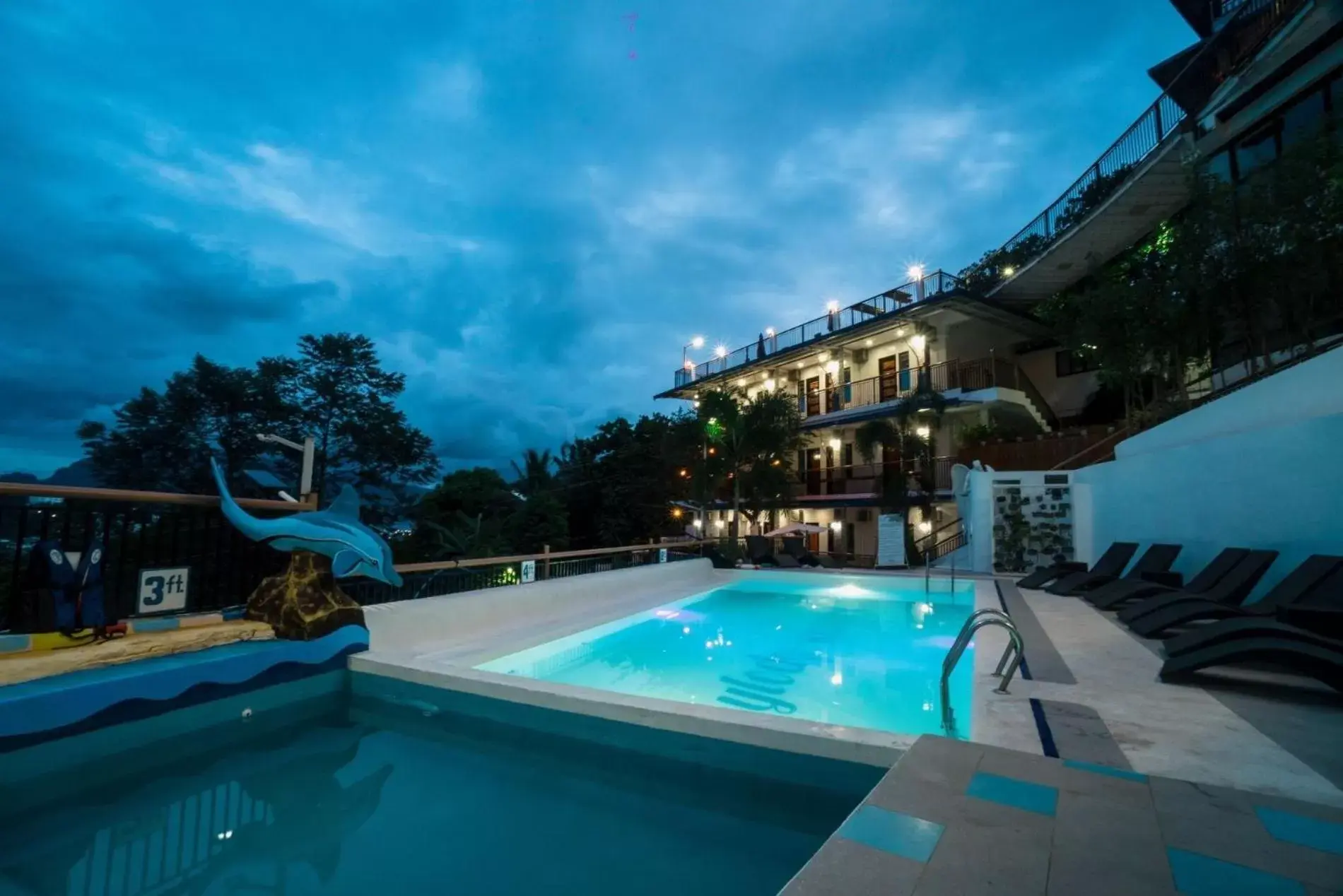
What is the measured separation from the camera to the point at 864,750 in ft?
11.2

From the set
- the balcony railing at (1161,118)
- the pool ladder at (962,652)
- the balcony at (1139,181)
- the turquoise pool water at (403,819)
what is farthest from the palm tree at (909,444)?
the turquoise pool water at (403,819)

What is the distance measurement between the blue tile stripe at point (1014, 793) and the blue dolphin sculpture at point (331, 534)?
533 cm

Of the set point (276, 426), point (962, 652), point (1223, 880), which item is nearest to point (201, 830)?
point (1223, 880)

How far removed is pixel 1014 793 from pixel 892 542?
557 inches

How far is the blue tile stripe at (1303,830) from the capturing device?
7.14 feet

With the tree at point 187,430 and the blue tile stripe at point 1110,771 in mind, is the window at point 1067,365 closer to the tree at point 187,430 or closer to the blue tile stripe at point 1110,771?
the blue tile stripe at point 1110,771

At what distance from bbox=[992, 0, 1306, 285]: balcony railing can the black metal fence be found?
20409 mm

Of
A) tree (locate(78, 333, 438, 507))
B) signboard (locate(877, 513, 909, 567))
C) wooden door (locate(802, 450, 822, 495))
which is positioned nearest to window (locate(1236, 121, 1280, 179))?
signboard (locate(877, 513, 909, 567))

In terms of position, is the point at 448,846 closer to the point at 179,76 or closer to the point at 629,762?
the point at 629,762

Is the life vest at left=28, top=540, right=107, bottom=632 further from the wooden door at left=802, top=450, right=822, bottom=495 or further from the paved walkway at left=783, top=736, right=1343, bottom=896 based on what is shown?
the wooden door at left=802, top=450, right=822, bottom=495

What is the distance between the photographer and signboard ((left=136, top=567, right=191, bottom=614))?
5.01m

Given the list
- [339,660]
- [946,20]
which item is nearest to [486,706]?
[339,660]

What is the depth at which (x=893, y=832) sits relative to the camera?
2.24 metres

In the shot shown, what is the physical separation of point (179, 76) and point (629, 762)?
69.9 m
